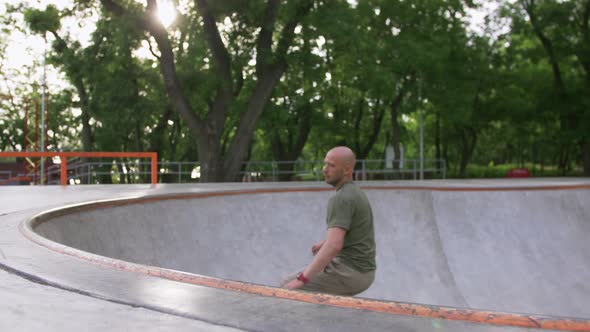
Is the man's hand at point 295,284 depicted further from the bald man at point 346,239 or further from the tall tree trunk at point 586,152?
the tall tree trunk at point 586,152

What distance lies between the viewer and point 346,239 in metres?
4.18

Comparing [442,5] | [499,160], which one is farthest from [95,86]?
[499,160]

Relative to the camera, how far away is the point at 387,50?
2625 cm

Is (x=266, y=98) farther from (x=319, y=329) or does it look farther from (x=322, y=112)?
(x=319, y=329)

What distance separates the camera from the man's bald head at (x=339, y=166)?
13.6ft

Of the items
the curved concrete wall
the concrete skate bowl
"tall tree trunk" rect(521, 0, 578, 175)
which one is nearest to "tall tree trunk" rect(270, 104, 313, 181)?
"tall tree trunk" rect(521, 0, 578, 175)

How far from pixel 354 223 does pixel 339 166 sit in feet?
1.43

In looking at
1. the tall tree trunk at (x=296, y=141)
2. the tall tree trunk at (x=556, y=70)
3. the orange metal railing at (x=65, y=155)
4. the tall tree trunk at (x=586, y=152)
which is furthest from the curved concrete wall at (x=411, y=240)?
the tall tree trunk at (x=586, y=152)

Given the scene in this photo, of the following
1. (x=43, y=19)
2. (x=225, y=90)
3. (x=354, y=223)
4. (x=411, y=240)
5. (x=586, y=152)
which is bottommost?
(x=411, y=240)

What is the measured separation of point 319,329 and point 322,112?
29.3 metres

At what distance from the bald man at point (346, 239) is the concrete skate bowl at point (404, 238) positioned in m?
2.88

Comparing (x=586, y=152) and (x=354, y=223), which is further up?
(x=586, y=152)

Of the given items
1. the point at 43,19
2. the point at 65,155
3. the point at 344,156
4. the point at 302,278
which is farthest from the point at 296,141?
the point at 302,278

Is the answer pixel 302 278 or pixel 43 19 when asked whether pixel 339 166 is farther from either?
pixel 43 19
